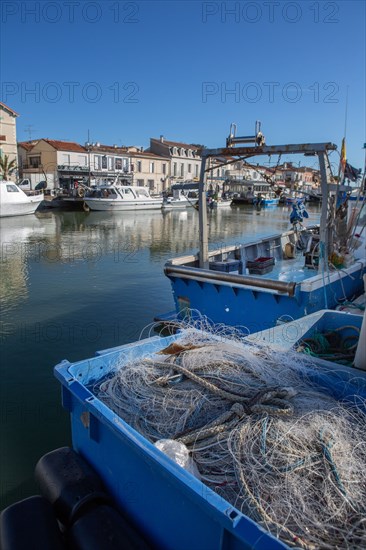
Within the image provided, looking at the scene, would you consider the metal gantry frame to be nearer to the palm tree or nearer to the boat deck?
the boat deck

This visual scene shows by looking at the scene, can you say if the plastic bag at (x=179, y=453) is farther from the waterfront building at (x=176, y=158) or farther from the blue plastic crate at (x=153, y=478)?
the waterfront building at (x=176, y=158)

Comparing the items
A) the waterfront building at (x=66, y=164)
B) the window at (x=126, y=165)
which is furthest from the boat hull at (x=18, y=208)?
the window at (x=126, y=165)

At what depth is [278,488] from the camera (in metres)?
2.24

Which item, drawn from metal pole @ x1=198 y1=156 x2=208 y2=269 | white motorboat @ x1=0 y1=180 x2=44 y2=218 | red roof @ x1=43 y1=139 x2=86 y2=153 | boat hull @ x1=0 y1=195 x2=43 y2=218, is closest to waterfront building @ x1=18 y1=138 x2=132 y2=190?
red roof @ x1=43 y1=139 x2=86 y2=153

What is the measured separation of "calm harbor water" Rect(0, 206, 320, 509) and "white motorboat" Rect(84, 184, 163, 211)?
46.3 feet

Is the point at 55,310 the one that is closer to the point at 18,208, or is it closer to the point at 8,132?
the point at 18,208

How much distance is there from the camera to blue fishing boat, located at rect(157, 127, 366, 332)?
21.2ft

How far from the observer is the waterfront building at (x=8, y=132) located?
41.8 m

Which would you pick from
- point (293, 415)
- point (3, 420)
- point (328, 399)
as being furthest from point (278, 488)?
point (3, 420)

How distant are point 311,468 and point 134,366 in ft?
5.49

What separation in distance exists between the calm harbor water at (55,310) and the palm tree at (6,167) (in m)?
20.4

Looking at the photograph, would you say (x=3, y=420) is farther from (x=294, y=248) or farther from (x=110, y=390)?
(x=294, y=248)

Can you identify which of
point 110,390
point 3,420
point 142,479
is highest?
point 110,390

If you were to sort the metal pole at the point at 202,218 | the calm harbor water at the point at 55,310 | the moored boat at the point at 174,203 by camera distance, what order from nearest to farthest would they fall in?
the calm harbor water at the point at 55,310, the metal pole at the point at 202,218, the moored boat at the point at 174,203
